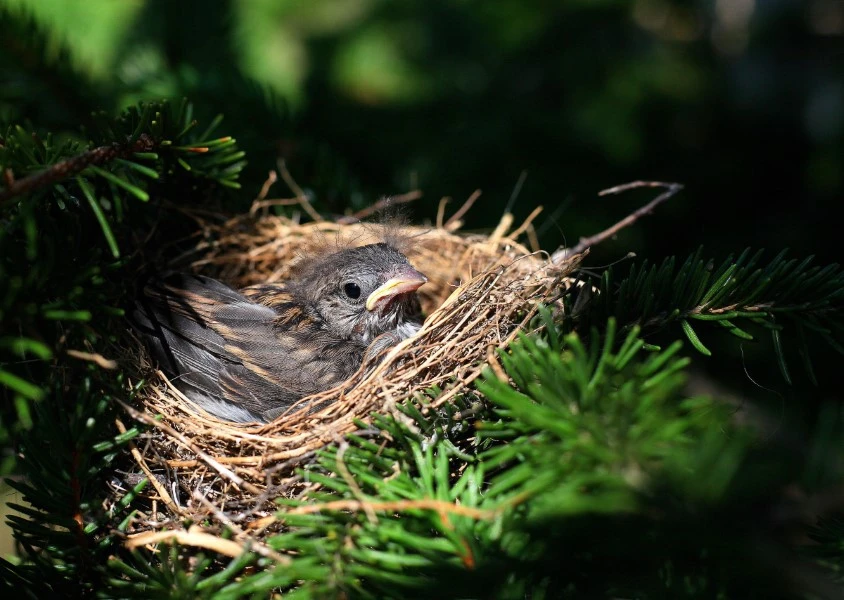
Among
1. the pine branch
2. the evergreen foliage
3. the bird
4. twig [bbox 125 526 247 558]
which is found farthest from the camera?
the bird

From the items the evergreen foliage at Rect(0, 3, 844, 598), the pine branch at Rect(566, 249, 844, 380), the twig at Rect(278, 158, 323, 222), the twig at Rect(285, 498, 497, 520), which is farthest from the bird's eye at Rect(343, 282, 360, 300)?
the twig at Rect(285, 498, 497, 520)

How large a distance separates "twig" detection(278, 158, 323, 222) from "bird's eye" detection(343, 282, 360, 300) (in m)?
0.25

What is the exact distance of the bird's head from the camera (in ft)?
7.13

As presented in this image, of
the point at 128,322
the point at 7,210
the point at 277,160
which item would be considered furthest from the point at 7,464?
the point at 277,160

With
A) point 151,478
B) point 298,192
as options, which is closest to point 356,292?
point 298,192

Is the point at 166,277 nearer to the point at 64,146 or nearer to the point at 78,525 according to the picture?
the point at 64,146

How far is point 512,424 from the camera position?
1.01m

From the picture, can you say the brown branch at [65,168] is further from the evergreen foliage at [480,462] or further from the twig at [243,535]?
the twig at [243,535]

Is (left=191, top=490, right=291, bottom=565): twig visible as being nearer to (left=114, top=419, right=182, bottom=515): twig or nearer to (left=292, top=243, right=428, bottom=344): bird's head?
(left=114, top=419, right=182, bottom=515): twig

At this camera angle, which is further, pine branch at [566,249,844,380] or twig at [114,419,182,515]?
twig at [114,419,182,515]

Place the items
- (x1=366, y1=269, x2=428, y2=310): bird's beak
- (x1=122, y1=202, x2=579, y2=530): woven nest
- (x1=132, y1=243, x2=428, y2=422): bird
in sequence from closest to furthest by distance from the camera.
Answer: (x1=122, y1=202, x2=579, y2=530): woven nest
(x1=132, y1=243, x2=428, y2=422): bird
(x1=366, y1=269, x2=428, y2=310): bird's beak

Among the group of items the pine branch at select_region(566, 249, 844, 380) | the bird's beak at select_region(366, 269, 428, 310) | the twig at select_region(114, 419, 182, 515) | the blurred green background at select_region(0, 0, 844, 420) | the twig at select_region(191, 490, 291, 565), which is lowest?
the twig at select_region(191, 490, 291, 565)

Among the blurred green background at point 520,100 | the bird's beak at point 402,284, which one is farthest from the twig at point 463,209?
the bird's beak at point 402,284

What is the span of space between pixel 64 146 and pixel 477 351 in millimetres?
914
